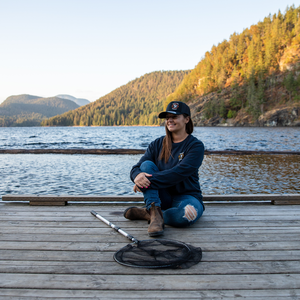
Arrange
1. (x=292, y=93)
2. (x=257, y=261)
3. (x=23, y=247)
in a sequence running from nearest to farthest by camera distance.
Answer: (x=257, y=261) < (x=23, y=247) < (x=292, y=93)

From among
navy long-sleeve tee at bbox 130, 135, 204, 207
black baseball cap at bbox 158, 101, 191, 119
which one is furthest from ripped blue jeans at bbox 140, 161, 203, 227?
black baseball cap at bbox 158, 101, 191, 119

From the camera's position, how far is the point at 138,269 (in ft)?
7.65

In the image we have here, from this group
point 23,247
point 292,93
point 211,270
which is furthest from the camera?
point 292,93

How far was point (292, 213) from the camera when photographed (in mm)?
4059

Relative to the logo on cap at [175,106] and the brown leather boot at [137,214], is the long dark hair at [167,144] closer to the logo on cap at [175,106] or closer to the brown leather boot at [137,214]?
the logo on cap at [175,106]

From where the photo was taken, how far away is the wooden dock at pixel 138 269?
1996 millimetres

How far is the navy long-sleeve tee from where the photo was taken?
11.4 ft

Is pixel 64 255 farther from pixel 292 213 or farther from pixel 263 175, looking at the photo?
pixel 263 175

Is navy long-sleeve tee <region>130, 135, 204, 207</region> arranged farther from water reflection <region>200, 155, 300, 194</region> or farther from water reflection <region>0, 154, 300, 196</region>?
water reflection <region>200, 155, 300, 194</region>

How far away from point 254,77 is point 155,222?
10542 centimetres

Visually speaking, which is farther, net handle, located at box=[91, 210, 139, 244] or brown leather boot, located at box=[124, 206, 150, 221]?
brown leather boot, located at box=[124, 206, 150, 221]

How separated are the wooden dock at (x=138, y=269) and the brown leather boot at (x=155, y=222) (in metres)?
0.14

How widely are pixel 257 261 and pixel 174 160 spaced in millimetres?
1769

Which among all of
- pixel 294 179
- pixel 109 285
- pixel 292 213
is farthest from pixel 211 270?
pixel 294 179
